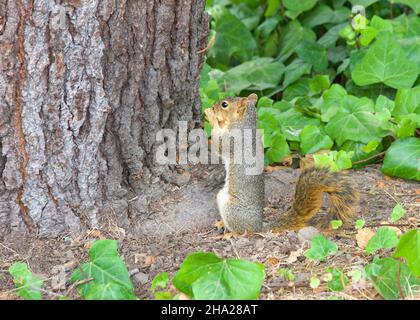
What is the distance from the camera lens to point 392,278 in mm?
2326

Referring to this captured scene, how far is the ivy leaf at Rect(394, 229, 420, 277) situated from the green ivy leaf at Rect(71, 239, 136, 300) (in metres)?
0.93

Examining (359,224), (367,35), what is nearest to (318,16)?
(367,35)

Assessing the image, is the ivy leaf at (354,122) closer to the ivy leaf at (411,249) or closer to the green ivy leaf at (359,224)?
the green ivy leaf at (359,224)

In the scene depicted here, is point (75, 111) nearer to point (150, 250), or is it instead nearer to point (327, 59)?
point (150, 250)

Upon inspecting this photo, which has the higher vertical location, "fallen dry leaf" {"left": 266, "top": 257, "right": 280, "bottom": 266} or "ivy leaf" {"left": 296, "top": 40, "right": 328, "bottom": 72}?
"ivy leaf" {"left": 296, "top": 40, "right": 328, "bottom": 72}

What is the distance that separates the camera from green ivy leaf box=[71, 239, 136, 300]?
91.2 inches

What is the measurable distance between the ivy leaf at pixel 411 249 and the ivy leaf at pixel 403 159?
3.01 ft

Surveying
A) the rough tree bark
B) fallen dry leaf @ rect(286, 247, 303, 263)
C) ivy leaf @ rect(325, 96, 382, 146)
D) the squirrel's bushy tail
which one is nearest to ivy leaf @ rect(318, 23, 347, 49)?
ivy leaf @ rect(325, 96, 382, 146)

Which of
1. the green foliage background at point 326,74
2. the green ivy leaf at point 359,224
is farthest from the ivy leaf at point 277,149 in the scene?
the green ivy leaf at point 359,224

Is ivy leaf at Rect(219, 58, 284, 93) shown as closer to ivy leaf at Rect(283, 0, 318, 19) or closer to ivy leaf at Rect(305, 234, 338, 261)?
ivy leaf at Rect(283, 0, 318, 19)

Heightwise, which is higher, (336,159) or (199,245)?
(336,159)

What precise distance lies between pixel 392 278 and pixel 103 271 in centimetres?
99

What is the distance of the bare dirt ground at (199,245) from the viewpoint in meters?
2.44

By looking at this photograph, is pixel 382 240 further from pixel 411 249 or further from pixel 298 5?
pixel 298 5
